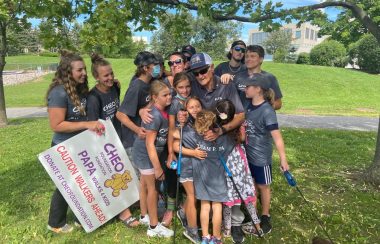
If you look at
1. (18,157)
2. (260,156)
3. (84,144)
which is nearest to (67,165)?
(84,144)

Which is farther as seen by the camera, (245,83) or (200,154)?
(245,83)

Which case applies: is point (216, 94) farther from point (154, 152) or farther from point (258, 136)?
point (154, 152)

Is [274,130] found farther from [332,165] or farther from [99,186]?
[332,165]

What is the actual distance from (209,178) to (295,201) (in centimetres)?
180

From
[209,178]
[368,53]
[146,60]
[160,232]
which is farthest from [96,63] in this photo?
[368,53]

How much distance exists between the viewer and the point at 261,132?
383 centimetres

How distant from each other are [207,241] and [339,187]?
2709mm

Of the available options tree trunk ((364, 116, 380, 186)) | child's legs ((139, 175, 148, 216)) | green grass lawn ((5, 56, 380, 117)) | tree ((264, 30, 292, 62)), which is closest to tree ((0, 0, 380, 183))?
tree trunk ((364, 116, 380, 186))

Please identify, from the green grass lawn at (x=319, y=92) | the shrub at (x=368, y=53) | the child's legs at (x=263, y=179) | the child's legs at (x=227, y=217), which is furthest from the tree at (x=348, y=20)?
the shrub at (x=368, y=53)

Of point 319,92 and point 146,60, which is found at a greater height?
point 146,60

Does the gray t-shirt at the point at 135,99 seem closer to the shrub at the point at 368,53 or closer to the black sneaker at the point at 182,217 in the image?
the black sneaker at the point at 182,217

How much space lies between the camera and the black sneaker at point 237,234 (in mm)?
3811

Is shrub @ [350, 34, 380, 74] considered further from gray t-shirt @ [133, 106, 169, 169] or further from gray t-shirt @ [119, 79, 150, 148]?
gray t-shirt @ [133, 106, 169, 169]

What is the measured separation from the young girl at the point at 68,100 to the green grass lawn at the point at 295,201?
47.3 inches
